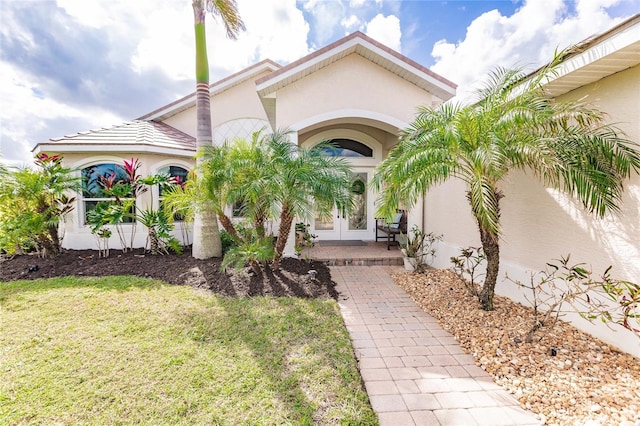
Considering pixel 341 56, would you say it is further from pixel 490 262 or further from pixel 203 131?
pixel 490 262

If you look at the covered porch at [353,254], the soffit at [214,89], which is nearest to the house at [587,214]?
the covered porch at [353,254]

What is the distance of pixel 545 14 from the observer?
5.97 metres

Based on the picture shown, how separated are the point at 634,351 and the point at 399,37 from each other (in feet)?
36.8

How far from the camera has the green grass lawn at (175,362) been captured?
2846mm

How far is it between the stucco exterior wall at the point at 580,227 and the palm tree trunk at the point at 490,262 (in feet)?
3.37

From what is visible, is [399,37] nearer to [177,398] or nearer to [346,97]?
[346,97]

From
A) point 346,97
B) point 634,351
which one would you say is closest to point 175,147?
point 346,97

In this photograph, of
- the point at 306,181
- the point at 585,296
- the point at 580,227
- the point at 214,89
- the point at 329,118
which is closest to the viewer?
the point at 585,296

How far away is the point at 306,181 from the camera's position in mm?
6160

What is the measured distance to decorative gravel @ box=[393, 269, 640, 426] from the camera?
9.34 ft

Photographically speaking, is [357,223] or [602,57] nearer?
[602,57]

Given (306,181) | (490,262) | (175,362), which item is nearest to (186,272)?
(175,362)

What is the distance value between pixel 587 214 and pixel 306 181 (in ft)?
17.3

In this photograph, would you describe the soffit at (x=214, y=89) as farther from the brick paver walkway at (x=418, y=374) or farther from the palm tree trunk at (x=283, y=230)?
the brick paver walkway at (x=418, y=374)
